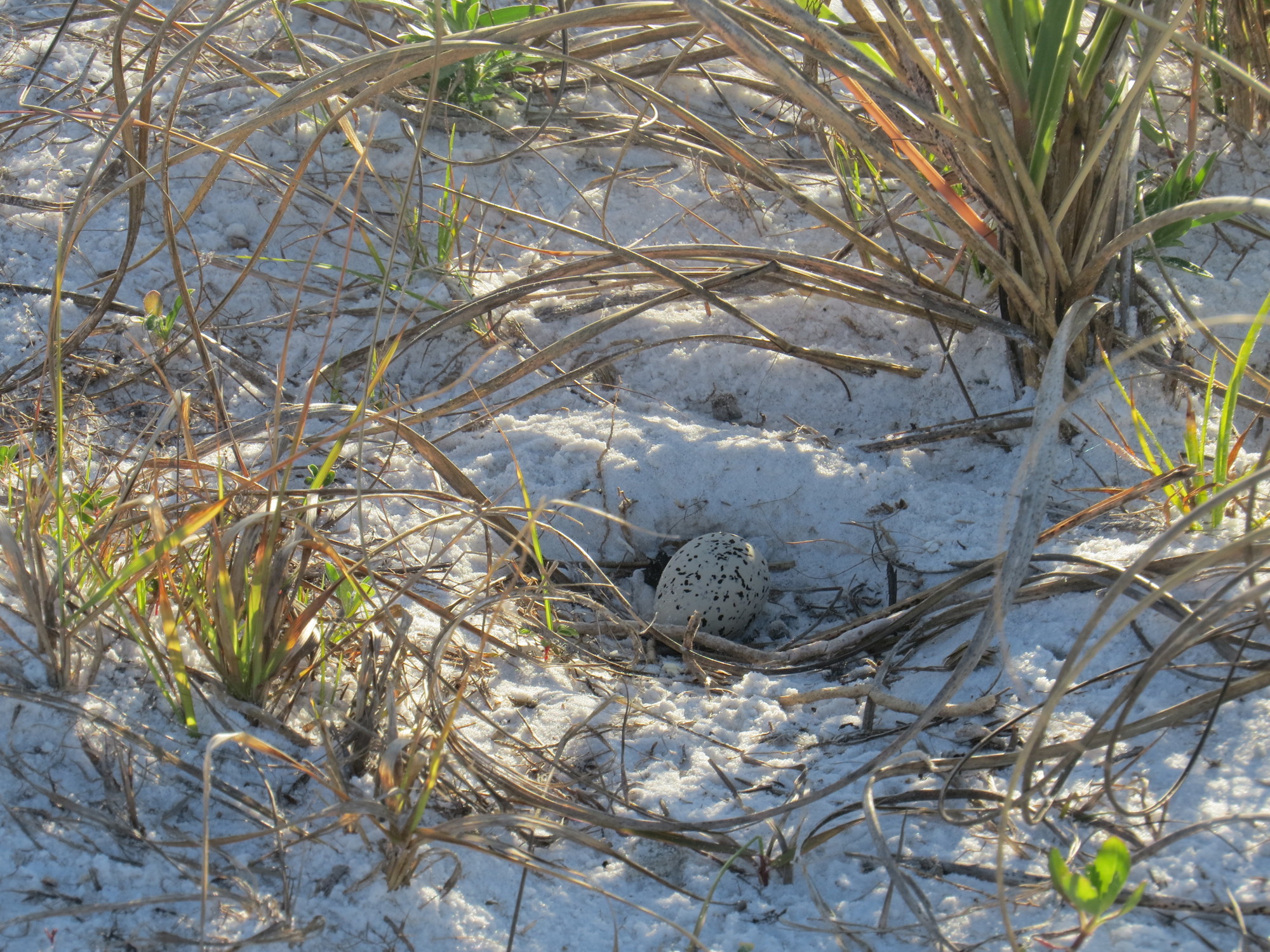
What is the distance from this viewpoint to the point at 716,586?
7.02ft

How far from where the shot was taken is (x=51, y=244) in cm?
267

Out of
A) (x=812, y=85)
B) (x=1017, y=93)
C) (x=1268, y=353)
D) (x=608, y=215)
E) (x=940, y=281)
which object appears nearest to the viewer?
(x=812, y=85)

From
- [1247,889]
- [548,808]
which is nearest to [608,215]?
[548,808]

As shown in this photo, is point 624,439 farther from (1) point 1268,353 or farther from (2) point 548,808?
(1) point 1268,353

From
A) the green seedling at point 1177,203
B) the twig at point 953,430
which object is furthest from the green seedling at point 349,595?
the green seedling at point 1177,203

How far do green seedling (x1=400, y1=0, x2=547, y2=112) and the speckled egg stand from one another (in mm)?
1604

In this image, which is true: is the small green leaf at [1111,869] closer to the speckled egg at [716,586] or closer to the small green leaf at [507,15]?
the speckled egg at [716,586]

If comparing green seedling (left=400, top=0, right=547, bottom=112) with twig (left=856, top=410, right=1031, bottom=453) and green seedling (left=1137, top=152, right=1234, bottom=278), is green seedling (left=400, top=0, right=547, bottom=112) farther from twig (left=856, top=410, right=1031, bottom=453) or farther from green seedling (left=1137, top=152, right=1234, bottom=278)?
green seedling (left=1137, top=152, right=1234, bottom=278)

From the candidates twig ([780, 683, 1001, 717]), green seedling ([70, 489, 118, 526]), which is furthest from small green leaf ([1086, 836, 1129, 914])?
green seedling ([70, 489, 118, 526])

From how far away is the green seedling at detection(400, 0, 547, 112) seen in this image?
2.89 meters

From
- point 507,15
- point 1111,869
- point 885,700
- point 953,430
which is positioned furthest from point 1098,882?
point 507,15

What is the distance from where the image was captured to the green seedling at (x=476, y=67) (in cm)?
289

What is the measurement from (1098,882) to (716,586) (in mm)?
1254

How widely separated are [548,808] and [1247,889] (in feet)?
2.61
